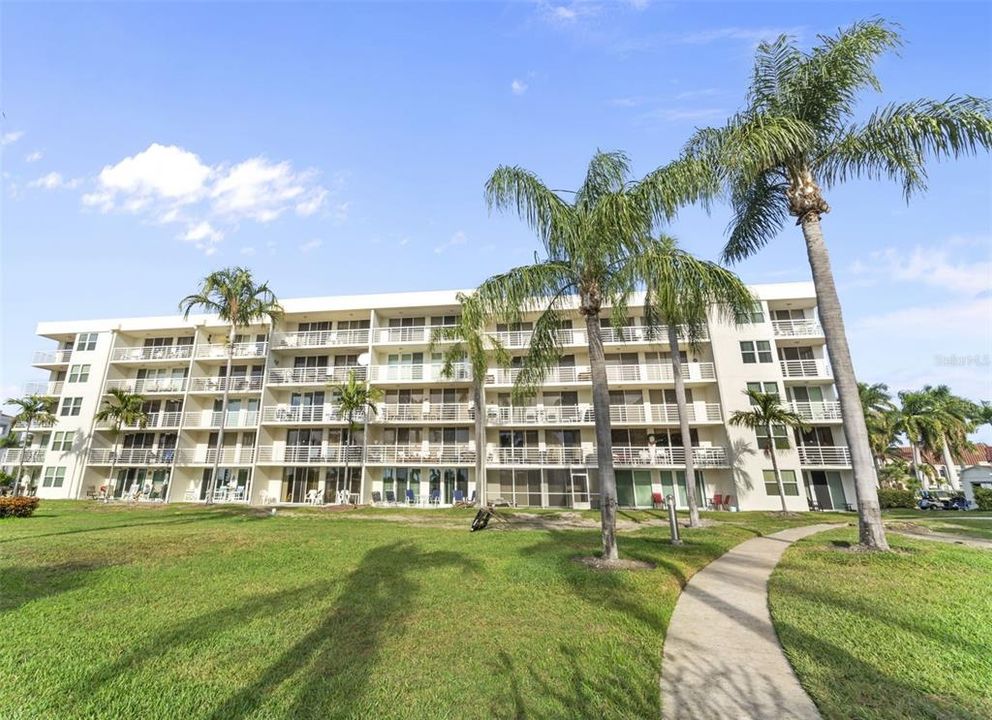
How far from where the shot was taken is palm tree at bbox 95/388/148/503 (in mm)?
29812

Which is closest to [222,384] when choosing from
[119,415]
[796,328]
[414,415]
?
[119,415]

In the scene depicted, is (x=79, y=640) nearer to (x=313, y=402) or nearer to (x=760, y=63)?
(x=760, y=63)

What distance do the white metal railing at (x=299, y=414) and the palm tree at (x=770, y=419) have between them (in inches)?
985

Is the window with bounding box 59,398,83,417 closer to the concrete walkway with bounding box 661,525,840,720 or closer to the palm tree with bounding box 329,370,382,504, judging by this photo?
the palm tree with bounding box 329,370,382,504

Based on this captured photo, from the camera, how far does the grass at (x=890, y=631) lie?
3.81 metres

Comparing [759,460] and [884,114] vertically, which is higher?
[884,114]

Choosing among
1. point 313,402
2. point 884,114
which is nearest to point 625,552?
point 884,114

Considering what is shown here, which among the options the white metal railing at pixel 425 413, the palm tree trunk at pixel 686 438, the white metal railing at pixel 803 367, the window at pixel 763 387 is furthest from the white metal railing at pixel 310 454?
the white metal railing at pixel 803 367

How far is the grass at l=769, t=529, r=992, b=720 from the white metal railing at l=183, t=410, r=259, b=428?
31.7 metres

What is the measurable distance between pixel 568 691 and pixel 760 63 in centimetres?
1481

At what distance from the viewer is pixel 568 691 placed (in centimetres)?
402

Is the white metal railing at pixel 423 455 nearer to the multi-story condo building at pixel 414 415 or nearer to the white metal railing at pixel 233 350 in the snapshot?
the multi-story condo building at pixel 414 415

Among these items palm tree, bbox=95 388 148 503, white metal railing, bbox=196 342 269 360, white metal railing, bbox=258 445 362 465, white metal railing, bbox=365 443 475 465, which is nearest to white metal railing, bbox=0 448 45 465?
palm tree, bbox=95 388 148 503

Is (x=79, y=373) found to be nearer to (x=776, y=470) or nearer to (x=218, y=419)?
(x=218, y=419)
